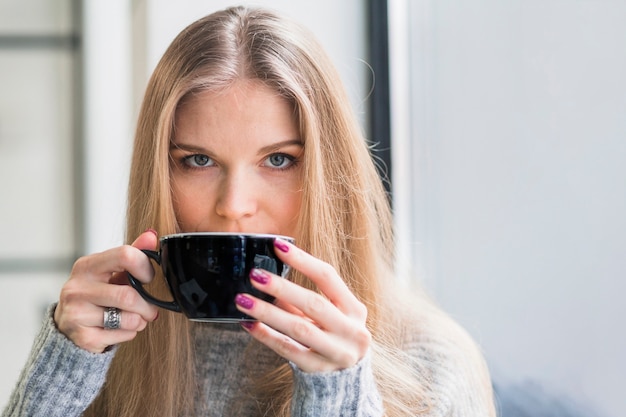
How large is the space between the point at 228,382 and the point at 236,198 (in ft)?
0.99

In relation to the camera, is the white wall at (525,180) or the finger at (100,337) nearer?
the finger at (100,337)

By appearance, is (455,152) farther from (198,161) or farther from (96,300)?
(96,300)

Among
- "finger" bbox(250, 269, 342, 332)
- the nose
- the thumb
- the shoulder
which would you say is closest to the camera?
"finger" bbox(250, 269, 342, 332)

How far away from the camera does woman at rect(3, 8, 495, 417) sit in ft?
2.44

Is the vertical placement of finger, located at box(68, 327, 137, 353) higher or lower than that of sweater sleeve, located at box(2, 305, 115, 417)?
higher

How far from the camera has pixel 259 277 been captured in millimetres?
655

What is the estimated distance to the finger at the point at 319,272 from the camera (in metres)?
0.66

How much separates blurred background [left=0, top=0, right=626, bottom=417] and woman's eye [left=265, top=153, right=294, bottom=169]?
36 centimetres

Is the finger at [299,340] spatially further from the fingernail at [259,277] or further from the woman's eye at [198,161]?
the woman's eye at [198,161]

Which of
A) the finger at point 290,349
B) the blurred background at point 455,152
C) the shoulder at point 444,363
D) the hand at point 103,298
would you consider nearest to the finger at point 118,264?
the hand at point 103,298

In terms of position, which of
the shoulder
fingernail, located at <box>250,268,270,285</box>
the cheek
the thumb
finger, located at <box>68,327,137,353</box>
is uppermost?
the cheek

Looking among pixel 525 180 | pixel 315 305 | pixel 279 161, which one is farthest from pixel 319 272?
pixel 525 180

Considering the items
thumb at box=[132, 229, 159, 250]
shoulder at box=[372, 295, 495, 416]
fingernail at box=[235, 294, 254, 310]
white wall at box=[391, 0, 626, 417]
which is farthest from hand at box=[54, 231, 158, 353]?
white wall at box=[391, 0, 626, 417]

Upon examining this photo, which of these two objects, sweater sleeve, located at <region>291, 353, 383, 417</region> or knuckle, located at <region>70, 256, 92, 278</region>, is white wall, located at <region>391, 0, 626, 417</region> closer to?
sweater sleeve, located at <region>291, 353, 383, 417</region>
